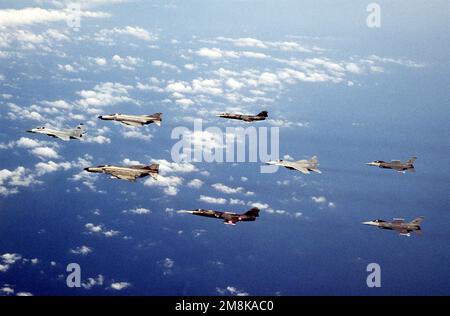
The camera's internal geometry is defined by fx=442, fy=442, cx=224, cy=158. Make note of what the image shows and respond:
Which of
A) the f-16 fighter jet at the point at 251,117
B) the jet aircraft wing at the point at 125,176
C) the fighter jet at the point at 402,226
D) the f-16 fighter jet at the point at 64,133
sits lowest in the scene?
the fighter jet at the point at 402,226

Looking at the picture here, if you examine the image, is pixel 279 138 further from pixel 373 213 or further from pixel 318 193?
pixel 373 213

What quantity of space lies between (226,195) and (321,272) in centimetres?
2725

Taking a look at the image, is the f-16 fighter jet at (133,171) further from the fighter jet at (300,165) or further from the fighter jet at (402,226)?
the fighter jet at (402,226)

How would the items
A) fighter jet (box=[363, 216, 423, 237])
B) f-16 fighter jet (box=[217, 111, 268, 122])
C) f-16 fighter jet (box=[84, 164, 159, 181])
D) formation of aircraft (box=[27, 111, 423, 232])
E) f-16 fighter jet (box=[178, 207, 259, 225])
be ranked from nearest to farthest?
f-16 fighter jet (box=[178, 207, 259, 225])
formation of aircraft (box=[27, 111, 423, 232])
f-16 fighter jet (box=[84, 164, 159, 181])
fighter jet (box=[363, 216, 423, 237])
f-16 fighter jet (box=[217, 111, 268, 122])

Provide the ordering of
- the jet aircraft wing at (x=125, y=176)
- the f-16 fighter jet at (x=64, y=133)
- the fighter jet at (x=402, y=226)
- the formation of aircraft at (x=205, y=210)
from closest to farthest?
the formation of aircraft at (x=205, y=210)
the jet aircraft wing at (x=125, y=176)
the fighter jet at (x=402, y=226)
the f-16 fighter jet at (x=64, y=133)

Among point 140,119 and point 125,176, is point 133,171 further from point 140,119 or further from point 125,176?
point 140,119

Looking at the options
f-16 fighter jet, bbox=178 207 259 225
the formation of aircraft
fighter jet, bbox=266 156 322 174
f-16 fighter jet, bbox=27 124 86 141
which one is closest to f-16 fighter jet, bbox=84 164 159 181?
the formation of aircraft

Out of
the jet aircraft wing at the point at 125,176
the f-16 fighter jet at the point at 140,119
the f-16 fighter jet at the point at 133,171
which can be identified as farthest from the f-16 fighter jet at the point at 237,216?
the f-16 fighter jet at the point at 140,119

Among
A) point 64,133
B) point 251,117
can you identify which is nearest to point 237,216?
point 251,117

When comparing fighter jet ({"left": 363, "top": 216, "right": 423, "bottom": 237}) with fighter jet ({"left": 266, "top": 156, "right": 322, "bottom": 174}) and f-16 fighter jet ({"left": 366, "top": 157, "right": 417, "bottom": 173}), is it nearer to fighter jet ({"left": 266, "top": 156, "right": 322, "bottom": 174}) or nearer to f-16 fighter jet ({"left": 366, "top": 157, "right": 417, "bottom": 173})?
f-16 fighter jet ({"left": 366, "top": 157, "right": 417, "bottom": 173})

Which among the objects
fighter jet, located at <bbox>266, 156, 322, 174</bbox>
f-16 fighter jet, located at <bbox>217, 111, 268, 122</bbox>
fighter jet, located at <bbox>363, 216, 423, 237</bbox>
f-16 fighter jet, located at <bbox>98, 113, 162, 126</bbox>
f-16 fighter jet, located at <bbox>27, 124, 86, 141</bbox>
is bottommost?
fighter jet, located at <bbox>363, 216, 423, 237</bbox>

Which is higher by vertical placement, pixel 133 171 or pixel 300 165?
pixel 300 165

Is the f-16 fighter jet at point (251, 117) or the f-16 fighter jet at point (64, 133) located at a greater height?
the f-16 fighter jet at point (251, 117)

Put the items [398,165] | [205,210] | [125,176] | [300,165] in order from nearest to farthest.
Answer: [205,210], [125,176], [300,165], [398,165]
